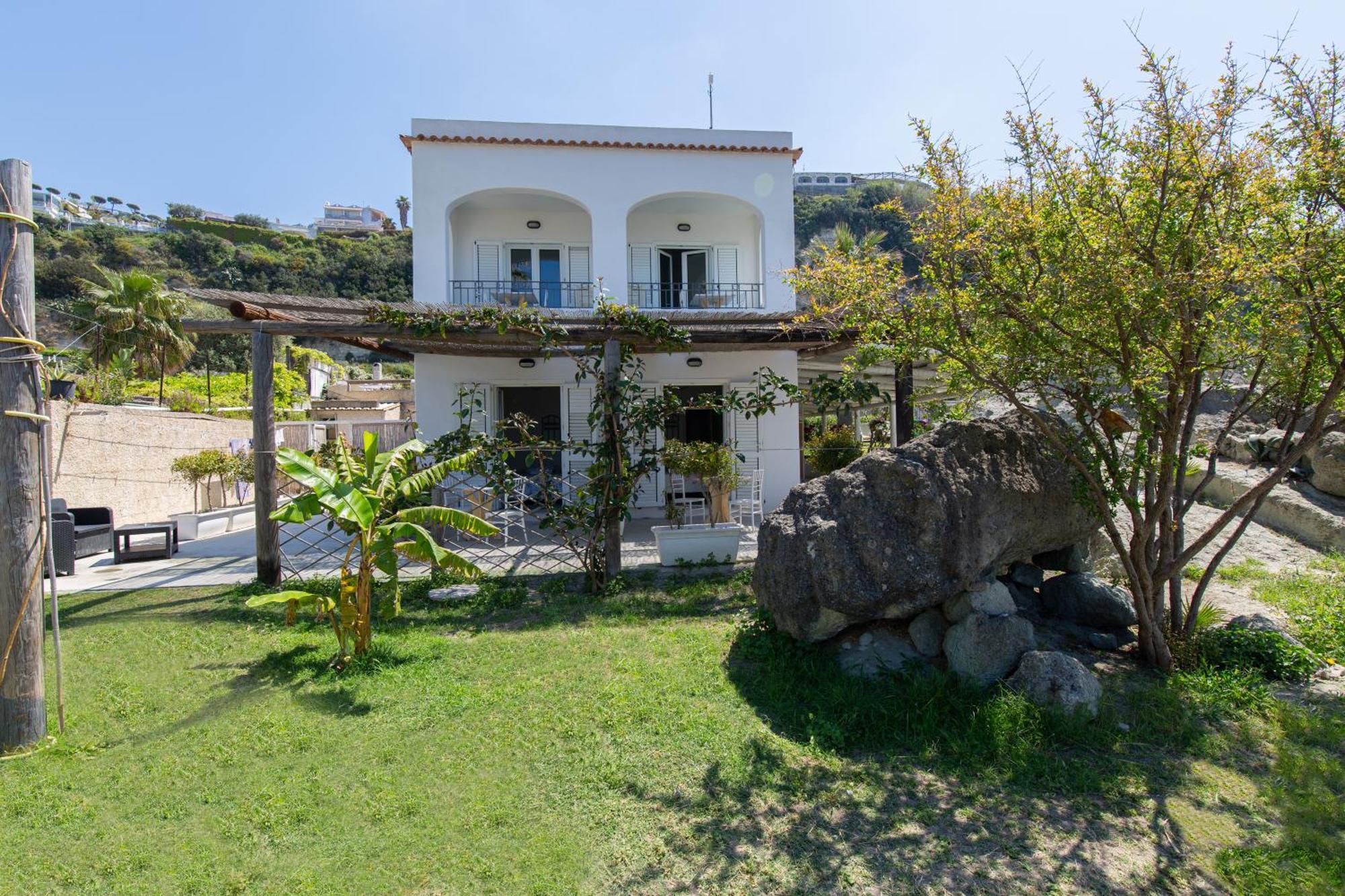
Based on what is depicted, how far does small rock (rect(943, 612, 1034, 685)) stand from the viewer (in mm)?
5000

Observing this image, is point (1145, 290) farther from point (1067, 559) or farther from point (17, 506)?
point (17, 506)

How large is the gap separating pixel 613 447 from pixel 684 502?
3161mm

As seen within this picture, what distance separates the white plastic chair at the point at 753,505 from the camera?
1094 centimetres

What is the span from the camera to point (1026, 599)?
6.76 meters

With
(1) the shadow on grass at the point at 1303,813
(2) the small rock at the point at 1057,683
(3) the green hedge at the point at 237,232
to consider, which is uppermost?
(3) the green hedge at the point at 237,232

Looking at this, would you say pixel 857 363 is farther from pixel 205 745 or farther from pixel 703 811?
pixel 205 745

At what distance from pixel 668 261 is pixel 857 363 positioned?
1052 centimetres

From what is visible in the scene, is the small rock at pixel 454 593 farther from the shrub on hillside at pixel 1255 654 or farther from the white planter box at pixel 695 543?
the shrub on hillside at pixel 1255 654

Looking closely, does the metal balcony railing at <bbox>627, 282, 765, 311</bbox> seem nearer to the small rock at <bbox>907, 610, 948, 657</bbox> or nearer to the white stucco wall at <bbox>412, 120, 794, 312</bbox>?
the white stucco wall at <bbox>412, 120, 794, 312</bbox>

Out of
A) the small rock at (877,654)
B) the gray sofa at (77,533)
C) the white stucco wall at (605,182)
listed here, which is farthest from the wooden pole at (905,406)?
the gray sofa at (77,533)

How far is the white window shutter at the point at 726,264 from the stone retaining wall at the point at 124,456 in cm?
1300

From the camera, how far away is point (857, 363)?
632cm

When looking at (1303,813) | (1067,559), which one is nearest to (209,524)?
(1067,559)

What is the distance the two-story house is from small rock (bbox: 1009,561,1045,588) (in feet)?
18.8
